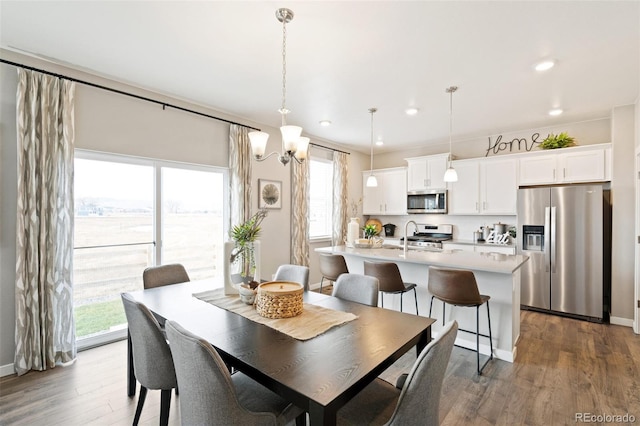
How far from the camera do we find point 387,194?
20.7 feet

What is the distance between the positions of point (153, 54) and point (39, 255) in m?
2.00

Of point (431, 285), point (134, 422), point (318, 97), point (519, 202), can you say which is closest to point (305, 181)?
point (318, 97)

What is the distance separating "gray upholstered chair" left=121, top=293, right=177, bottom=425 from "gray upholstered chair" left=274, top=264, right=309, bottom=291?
3.84 feet

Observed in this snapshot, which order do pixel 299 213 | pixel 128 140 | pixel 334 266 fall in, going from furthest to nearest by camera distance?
pixel 299 213 → pixel 334 266 → pixel 128 140

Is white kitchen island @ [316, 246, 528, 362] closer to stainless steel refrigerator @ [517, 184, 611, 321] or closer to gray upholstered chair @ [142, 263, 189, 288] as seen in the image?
stainless steel refrigerator @ [517, 184, 611, 321]

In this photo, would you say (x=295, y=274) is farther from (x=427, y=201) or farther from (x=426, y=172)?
(x=426, y=172)

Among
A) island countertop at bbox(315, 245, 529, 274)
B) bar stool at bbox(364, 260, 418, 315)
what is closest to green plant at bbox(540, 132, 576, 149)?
island countertop at bbox(315, 245, 529, 274)

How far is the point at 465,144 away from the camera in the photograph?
18.5 ft

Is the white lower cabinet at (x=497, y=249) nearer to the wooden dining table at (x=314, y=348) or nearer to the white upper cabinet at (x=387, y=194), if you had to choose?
the white upper cabinet at (x=387, y=194)

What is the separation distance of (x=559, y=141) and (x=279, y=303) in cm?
478

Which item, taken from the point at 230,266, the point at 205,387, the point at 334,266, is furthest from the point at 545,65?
the point at 205,387

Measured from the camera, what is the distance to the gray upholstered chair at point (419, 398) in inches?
44.9

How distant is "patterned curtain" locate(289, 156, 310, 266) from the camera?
502 cm

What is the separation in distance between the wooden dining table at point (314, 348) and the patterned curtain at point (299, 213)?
2.92 metres
